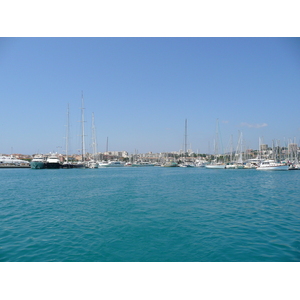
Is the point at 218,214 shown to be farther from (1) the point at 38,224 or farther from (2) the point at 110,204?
(1) the point at 38,224

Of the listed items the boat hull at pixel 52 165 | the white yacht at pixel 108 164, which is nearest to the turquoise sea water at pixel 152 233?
the boat hull at pixel 52 165

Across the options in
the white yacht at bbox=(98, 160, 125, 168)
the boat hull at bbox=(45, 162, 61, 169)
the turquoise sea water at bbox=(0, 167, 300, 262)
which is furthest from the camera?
the white yacht at bbox=(98, 160, 125, 168)

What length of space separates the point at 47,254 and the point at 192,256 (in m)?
4.28

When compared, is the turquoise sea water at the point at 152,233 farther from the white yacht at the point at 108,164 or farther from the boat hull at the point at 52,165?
the white yacht at the point at 108,164

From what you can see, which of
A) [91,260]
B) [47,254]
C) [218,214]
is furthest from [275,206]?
[47,254]

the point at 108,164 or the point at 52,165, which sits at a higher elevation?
the point at 52,165

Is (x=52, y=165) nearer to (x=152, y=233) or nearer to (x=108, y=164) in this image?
(x=108, y=164)

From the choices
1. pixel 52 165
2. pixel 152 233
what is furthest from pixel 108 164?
pixel 152 233

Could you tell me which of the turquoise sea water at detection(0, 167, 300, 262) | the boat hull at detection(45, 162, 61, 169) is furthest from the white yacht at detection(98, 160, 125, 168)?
the turquoise sea water at detection(0, 167, 300, 262)

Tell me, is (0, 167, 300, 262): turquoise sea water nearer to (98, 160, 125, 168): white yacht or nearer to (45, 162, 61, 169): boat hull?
(45, 162, 61, 169): boat hull

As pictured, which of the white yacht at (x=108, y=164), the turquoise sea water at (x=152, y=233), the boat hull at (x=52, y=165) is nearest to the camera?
the turquoise sea water at (x=152, y=233)

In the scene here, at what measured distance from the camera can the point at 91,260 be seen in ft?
19.3

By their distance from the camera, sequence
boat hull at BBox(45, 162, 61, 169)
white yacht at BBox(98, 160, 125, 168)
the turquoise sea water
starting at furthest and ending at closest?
white yacht at BBox(98, 160, 125, 168)
boat hull at BBox(45, 162, 61, 169)
the turquoise sea water

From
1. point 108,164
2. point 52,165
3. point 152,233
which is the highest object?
point 52,165
